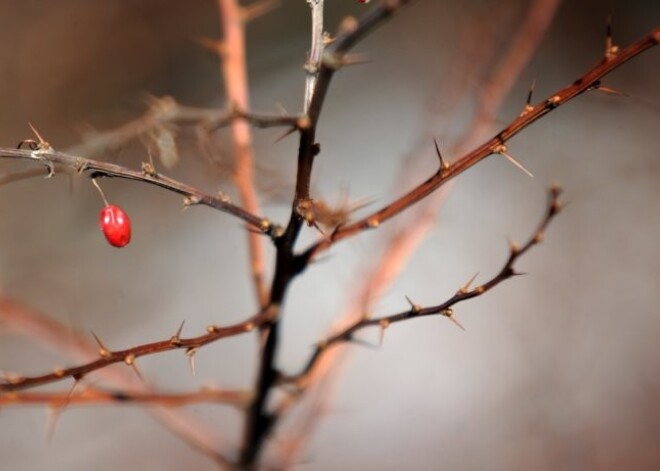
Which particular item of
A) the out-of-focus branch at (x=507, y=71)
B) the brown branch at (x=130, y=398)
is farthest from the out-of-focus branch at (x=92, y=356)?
the out-of-focus branch at (x=507, y=71)

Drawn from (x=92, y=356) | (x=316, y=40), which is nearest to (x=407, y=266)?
(x=92, y=356)

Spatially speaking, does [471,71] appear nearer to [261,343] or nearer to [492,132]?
[492,132]

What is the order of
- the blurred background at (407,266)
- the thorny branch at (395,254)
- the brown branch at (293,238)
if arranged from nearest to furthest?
the brown branch at (293,238)
the thorny branch at (395,254)
the blurred background at (407,266)

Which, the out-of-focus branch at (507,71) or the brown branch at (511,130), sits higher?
the out-of-focus branch at (507,71)

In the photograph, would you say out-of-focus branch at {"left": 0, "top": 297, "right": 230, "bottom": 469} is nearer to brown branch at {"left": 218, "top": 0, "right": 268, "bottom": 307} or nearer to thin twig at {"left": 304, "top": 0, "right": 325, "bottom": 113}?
brown branch at {"left": 218, "top": 0, "right": 268, "bottom": 307}

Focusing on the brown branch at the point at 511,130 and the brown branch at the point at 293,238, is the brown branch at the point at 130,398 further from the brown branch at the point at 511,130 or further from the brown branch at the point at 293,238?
the brown branch at the point at 511,130

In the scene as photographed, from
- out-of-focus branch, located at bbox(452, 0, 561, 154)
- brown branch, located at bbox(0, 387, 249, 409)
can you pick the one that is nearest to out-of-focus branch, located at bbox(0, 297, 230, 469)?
brown branch, located at bbox(0, 387, 249, 409)

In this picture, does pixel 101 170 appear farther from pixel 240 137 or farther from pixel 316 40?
pixel 240 137
